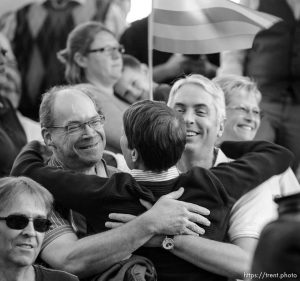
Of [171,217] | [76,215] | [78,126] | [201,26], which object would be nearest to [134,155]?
[171,217]

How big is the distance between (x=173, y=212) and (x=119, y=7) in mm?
2442

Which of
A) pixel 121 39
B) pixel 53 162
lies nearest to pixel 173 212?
pixel 53 162

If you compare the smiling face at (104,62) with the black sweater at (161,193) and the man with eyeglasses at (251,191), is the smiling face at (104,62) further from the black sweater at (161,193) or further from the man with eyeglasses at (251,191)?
the black sweater at (161,193)

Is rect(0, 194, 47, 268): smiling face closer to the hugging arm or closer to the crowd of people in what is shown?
the crowd of people

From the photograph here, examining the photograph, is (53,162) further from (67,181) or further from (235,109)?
(235,109)

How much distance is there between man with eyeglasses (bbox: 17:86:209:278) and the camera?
3.09 meters

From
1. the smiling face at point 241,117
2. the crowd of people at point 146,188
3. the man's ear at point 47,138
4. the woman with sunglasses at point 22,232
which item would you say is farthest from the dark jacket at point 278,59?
the woman with sunglasses at point 22,232

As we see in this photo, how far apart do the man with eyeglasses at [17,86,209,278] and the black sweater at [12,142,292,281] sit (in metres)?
0.06

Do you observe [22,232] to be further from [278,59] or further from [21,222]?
[278,59]

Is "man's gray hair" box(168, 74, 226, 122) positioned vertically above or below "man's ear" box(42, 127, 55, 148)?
above

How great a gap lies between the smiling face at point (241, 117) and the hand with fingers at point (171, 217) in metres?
1.43

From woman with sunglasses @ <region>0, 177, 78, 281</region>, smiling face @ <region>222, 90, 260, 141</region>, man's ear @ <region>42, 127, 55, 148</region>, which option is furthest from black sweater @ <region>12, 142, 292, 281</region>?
smiling face @ <region>222, 90, 260, 141</region>

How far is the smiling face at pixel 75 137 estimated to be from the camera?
3545mm

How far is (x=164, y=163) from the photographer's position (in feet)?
10.2
